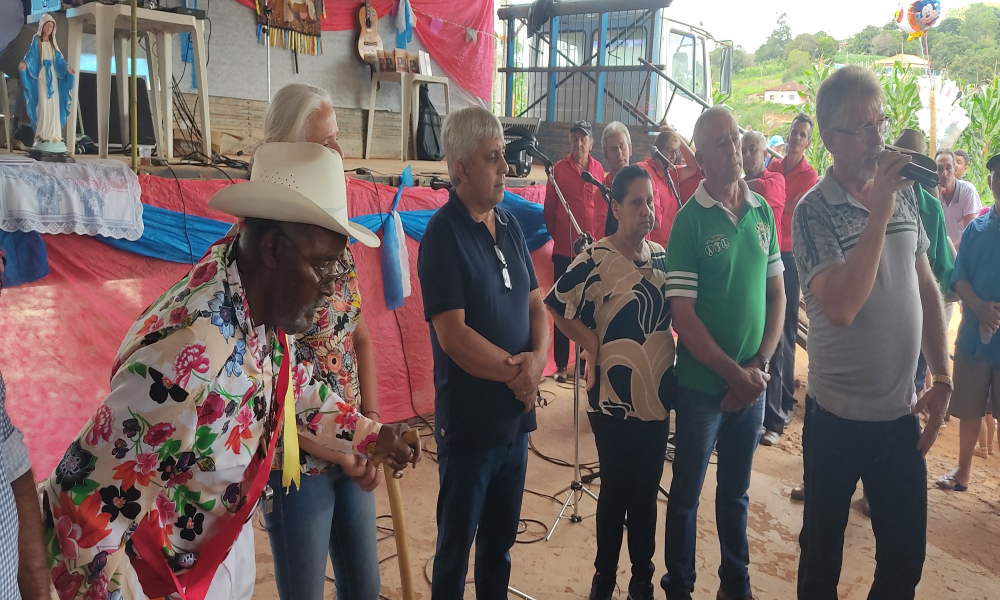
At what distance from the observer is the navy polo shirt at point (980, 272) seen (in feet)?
12.7

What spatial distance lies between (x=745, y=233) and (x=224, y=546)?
2104 millimetres

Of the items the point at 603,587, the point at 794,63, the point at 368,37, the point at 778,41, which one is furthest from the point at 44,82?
the point at 778,41

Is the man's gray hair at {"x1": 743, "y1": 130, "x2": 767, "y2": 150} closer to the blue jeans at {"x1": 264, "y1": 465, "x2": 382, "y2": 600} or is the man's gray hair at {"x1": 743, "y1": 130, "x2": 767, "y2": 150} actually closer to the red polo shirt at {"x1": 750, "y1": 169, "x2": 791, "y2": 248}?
the red polo shirt at {"x1": 750, "y1": 169, "x2": 791, "y2": 248}

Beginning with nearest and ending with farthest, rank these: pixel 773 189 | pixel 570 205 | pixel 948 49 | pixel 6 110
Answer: pixel 773 189, pixel 6 110, pixel 570 205, pixel 948 49

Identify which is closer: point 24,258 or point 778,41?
point 24,258

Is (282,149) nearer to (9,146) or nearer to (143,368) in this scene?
(143,368)

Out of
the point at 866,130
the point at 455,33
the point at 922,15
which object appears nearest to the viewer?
the point at 866,130

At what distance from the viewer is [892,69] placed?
12.5 metres

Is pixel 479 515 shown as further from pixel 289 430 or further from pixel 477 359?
pixel 289 430

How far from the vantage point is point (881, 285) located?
79.9 inches

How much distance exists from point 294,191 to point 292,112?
0.75 meters

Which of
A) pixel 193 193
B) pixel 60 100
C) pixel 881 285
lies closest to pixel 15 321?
pixel 193 193

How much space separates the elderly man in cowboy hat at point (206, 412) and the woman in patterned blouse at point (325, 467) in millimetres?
217

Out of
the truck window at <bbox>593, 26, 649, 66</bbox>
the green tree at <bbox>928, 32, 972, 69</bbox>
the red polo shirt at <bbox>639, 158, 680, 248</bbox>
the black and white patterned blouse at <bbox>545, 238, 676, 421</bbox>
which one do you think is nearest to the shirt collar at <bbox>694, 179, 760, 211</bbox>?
the black and white patterned blouse at <bbox>545, 238, 676, 421</bbox>
